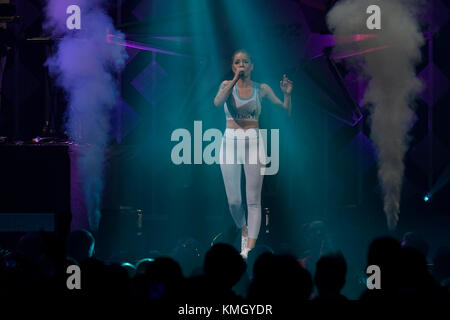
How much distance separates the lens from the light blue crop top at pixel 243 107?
6.00 metres

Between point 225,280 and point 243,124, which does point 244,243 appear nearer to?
point 243,124

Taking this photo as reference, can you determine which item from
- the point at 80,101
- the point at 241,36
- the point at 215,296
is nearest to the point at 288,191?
the point at 241,36

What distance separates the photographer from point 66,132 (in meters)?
7.64

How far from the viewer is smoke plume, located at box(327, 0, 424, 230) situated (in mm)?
6988

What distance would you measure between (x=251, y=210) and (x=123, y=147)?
107 inches

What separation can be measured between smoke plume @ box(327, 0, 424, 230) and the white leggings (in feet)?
5.86

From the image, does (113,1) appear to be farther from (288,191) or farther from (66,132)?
(288,191)

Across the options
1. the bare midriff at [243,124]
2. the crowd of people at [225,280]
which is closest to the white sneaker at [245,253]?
the bare midriff at [243,124]

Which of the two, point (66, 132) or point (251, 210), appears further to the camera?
point (66, 132)

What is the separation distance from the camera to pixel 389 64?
23.1 feet

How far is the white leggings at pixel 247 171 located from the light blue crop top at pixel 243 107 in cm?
15

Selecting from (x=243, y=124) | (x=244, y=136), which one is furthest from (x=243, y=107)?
(x=244, y=136)

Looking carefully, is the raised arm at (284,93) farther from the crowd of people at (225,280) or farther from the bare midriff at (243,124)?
the crowd of people at (225,280)

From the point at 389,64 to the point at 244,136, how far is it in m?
2.37
